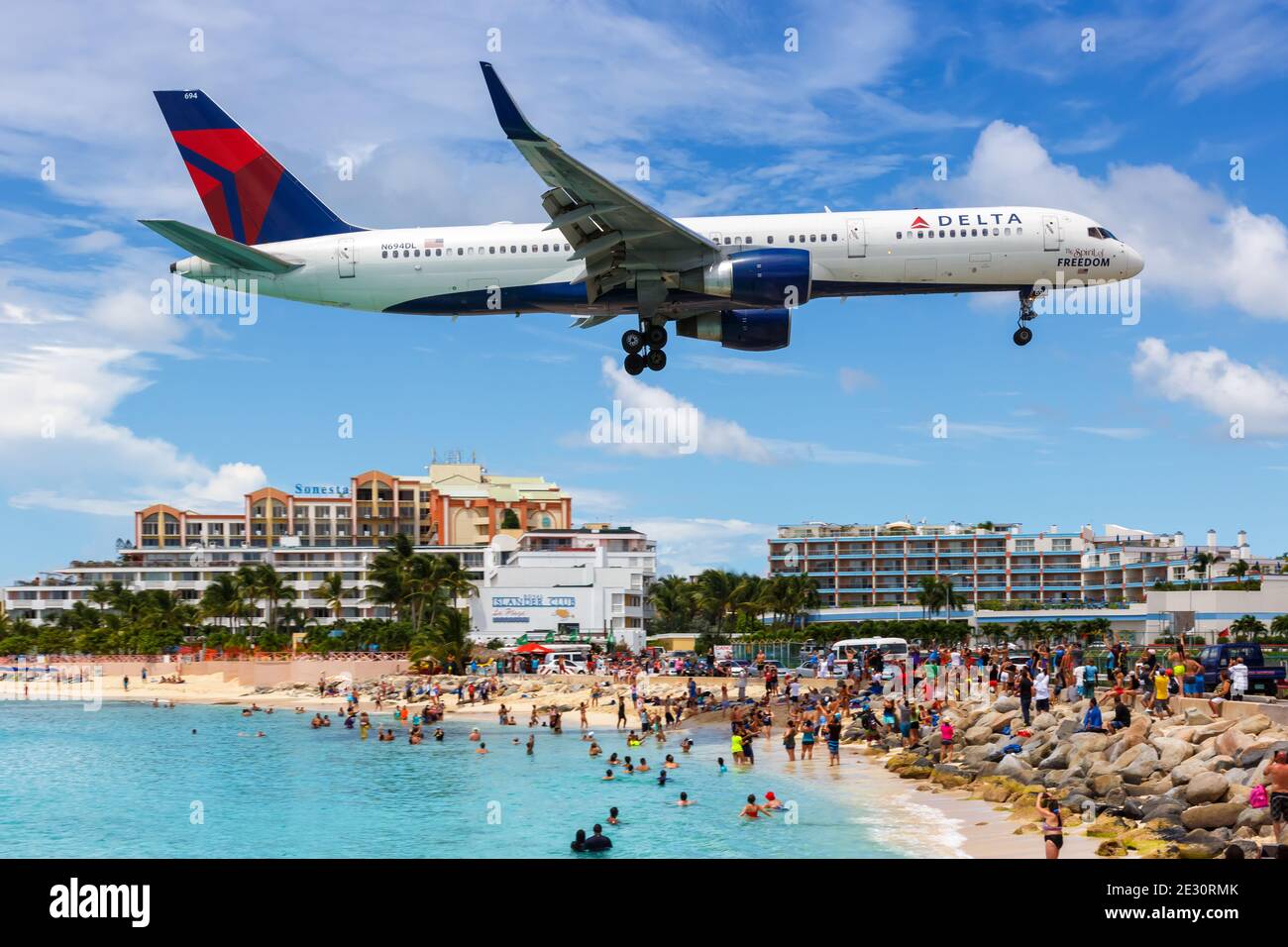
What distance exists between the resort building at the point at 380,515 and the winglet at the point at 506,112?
108266 mm

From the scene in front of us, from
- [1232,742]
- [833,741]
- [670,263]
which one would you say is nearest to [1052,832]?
[1232,742]

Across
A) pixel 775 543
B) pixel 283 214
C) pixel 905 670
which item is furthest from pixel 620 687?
pixel 775 543

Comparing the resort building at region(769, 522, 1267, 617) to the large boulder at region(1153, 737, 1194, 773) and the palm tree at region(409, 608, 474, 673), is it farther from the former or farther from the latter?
the large boulder at region(1153, 737, 1194, 773)

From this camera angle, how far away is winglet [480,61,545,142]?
95.7 ft

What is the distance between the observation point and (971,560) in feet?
497

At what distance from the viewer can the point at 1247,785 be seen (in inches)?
1144

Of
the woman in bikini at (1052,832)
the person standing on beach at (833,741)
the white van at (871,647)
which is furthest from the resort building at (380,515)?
the woman in bikini at (1052,832)

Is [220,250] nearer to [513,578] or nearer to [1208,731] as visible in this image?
[1208,731]

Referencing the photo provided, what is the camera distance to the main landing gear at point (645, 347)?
3778 centimetres

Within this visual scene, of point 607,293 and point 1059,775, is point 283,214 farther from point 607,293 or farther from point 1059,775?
point 1059,775

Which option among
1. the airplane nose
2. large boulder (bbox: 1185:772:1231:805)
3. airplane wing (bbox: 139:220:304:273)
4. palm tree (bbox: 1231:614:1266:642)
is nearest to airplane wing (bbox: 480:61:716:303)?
airplane wing (bbox: 139:220:304:273)

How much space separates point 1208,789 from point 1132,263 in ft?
57.7

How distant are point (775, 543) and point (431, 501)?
42332 millimetres
